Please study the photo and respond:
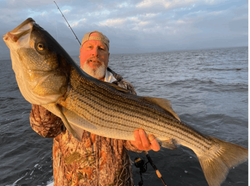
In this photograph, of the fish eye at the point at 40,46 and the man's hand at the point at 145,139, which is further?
the man's hand at the point at 145,139

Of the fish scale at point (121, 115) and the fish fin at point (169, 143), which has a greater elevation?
the fish scale at point (121, 115)

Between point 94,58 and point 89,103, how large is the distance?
2.04m

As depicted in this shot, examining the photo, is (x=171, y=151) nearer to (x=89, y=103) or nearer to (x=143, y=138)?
(x=143, y=138)

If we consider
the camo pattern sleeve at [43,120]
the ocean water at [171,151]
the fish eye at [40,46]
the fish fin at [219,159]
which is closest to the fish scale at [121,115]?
the fish fin at [219,159]

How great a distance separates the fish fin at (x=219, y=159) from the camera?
2.84 m

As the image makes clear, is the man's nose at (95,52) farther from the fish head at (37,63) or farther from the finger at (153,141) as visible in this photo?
the finger at (153,141)

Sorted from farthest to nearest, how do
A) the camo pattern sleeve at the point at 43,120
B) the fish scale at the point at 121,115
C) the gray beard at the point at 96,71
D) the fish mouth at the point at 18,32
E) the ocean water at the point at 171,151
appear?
the ocean water at the point at 171,151 → the gray beard at the point at 96,71 → the camo pattern sleeve at the point at 43,120 → the fish scale at the point at 121,115 → the fish mouth at the point at 18,32

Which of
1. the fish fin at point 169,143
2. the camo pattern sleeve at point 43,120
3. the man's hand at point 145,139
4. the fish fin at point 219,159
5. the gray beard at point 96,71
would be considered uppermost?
the gray beard at point 96,71

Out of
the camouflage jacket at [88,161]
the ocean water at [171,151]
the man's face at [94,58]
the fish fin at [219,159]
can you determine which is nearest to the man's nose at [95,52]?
the man's face at [94,58]

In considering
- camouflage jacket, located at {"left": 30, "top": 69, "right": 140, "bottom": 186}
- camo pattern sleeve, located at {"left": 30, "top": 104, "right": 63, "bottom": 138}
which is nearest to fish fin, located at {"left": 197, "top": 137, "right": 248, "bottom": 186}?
camouflage jacket, located at {"left": 30, "top": 69, "right": 140, "bottom": 186}

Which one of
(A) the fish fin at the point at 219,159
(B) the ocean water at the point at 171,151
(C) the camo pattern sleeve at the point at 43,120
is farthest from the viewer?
(B) the ocean water at the point at 171,151

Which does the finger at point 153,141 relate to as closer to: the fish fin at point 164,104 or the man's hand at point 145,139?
the man's hand at point 145,139

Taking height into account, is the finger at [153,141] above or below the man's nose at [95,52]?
below

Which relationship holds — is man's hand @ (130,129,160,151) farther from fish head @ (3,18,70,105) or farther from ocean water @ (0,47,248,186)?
ocean water @ (0,47,248,186)
